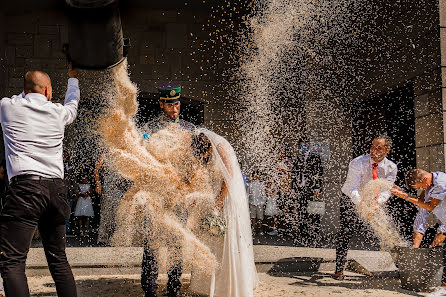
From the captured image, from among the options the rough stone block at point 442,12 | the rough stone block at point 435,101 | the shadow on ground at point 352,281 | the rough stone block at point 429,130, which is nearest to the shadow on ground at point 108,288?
the shadow on ground at point 352,281

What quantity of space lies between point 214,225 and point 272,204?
4890 millimetres

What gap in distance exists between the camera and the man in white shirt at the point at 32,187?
3.03 m

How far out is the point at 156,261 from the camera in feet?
13.6

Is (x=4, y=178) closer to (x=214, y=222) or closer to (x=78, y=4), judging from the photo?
(x=214, y=222)

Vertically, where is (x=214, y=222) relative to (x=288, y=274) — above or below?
above

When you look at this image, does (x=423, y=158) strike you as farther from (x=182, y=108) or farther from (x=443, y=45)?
(x=182, y=108)

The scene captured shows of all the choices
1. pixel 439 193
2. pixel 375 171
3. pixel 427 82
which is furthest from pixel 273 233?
pixel 439 193

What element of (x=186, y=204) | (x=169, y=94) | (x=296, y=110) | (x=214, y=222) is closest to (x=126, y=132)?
(x=169, y=94)

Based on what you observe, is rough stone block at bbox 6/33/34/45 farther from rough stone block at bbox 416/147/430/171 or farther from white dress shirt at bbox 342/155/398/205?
rough stone block at bbox 416/147/430/171

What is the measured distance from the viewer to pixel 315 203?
26.7ft

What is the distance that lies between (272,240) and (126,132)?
4437 millimetres

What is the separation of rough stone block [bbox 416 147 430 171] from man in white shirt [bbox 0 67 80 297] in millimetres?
5368

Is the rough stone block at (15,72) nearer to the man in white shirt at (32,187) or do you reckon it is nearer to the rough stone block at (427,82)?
the man in white shirt at (32,187)

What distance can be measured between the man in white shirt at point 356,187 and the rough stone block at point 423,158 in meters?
1.59
